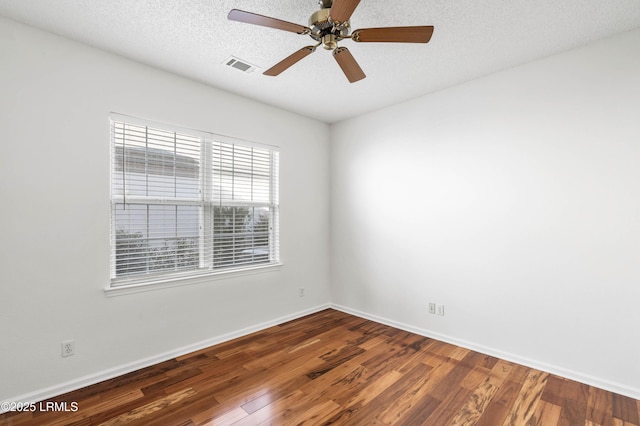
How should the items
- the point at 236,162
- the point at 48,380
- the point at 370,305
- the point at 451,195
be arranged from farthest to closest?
the point at 370,305 → the point at 236,162 → the point at 451,195 → the point at 48,380

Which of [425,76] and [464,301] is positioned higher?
[425,76]

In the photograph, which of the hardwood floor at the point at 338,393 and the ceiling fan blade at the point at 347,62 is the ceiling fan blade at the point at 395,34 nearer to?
the ceiling fan blade at the point at 347,62

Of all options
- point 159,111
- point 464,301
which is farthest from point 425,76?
point 159,111

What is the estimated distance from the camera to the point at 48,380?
2.22m

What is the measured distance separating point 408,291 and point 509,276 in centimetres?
110

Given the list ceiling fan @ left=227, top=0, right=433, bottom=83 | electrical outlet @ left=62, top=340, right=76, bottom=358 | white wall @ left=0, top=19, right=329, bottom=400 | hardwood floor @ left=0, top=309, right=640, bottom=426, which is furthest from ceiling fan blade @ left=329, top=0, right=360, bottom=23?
electrical outlet @ left=62, top=340, right=76, bottom=358

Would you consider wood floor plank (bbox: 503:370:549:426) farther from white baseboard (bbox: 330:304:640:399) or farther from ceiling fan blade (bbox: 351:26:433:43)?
ceiling fan blade (bbox: 351:26:433:43)

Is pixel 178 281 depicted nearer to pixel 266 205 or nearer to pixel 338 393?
pixel 266 205

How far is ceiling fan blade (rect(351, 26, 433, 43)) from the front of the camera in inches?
65.8

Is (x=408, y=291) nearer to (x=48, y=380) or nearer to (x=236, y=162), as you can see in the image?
(x=236, y=162)

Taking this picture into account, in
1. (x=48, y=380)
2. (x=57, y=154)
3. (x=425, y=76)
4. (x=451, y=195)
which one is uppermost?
(x=425, y=76)

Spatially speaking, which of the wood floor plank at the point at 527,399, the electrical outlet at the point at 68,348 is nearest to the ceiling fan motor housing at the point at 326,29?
the wood floor plank at the point at 527,399

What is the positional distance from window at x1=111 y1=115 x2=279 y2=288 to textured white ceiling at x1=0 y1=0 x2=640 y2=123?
687 millimetres

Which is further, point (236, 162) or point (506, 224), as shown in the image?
point (236, 162)
